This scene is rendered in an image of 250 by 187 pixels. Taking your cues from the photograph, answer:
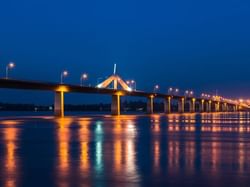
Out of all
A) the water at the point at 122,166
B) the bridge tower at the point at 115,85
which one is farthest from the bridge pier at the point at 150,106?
the water at the point at 122,166

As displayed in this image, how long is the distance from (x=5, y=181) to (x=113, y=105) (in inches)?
5111

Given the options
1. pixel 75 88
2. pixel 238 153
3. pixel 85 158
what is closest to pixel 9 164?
pixel 85 158

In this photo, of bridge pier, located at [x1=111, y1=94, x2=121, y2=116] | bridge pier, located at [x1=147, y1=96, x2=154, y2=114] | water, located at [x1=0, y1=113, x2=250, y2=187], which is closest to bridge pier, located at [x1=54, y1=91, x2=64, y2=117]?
bridge pier, located at [x1=111, y1=94, x2=121, y2=116]

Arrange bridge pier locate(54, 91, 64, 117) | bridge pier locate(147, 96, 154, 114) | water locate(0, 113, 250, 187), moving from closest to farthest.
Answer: water locate(0, 113, 250, 187) → bridge pier locate(54, 91, 64, 117) → bridge pier locate(147, 96, 154, 114)

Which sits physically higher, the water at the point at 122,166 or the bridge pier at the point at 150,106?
the bridge pier at the point at 150,106

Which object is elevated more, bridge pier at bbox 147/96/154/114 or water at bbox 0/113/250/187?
bridge pier at bbox 147/96/154/114

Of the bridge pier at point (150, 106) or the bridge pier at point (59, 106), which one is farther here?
the bridge pier at point (150, 106)

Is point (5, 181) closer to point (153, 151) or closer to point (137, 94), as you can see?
point (153, 151)

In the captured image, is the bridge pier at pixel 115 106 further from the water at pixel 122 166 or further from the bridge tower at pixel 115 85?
the water at pixel 122 166

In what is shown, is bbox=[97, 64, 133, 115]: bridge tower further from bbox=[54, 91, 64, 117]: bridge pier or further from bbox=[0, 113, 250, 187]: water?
bbox=[0, 113, 250, 187]: water

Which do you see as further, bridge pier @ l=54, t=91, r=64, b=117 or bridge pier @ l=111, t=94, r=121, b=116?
bridge pier @ l=111, t=94, r=121, b=116

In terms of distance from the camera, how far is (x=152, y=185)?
46.5 feet

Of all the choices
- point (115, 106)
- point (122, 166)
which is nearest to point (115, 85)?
point (115, 106)

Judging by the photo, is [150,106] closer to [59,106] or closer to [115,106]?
[115,106]
